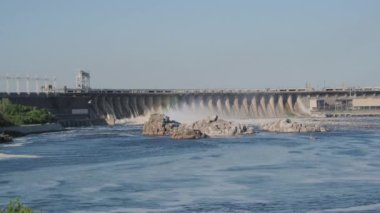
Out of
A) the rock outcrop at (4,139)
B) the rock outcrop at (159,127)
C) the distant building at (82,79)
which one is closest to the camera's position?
the rock outcrop at (4,139)

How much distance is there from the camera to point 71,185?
5025 cm

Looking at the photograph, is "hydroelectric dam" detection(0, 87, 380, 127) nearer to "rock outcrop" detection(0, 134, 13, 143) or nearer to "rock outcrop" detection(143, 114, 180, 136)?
"rock outcrop" detection(143, 114, 180, 136)

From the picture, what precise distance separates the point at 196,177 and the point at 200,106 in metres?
137

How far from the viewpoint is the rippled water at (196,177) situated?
41.4 meters

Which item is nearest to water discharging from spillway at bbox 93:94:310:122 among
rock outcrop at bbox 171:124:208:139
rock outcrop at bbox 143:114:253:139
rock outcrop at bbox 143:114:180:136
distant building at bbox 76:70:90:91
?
distant building at bbox 76:70:90:91

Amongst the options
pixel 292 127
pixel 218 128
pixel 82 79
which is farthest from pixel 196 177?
pixel 82 79

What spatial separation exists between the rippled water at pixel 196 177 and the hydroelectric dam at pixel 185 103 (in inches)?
2711

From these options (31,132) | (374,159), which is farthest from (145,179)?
(31,132)

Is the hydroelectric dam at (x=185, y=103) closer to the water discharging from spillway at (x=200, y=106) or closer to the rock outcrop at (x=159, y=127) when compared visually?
the water discharging from spillway at (x=200, y=106)

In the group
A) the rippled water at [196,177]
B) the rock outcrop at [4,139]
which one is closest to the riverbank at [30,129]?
the rock outcrop at [4,139]

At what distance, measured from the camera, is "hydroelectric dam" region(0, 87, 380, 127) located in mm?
160500

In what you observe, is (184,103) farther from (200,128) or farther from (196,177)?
(196,177)

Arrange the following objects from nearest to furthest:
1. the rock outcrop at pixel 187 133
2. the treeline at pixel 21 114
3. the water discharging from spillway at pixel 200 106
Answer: the rock outcrop at pixel 187 133 < the treeline at pixel 21 114 < the water discharging from spillway at pixel 200 106

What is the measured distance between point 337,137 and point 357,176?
1949 inches
